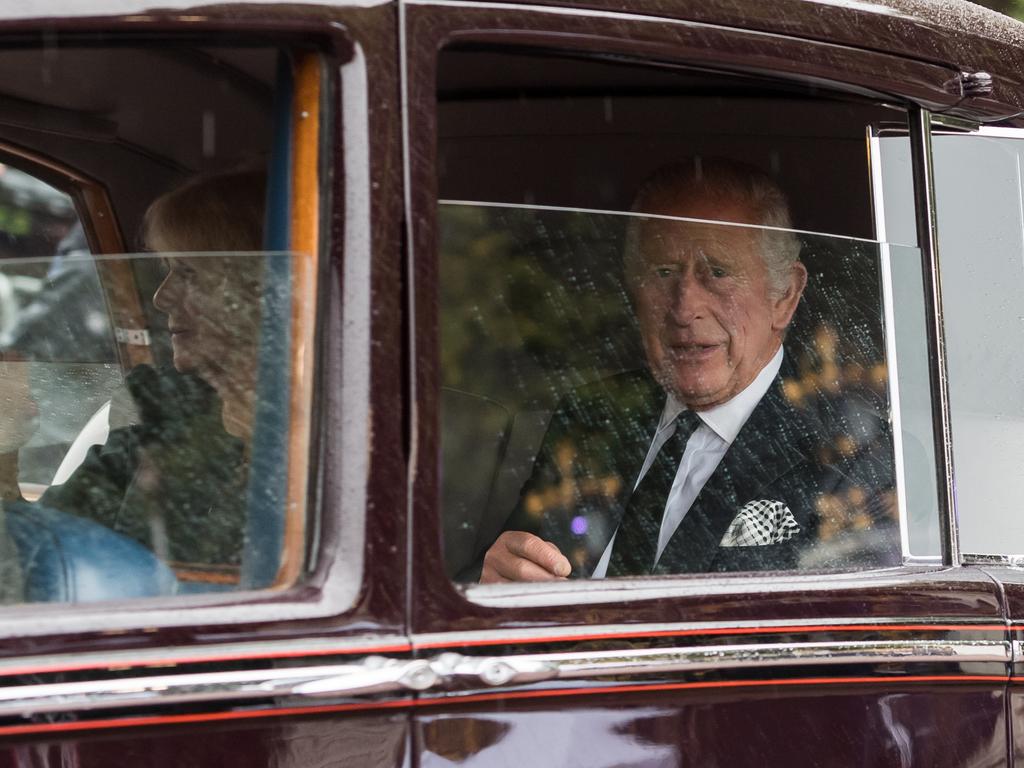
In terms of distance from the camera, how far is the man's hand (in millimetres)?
2070

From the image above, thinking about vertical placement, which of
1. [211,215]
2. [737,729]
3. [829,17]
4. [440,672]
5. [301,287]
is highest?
[829,17]

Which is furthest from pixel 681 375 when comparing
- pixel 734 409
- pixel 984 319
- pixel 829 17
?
pixel 829 17

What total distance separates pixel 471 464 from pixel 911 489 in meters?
0.67

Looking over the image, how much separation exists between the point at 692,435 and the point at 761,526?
0.65 ft

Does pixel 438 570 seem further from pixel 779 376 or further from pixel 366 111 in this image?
pixel 779 376

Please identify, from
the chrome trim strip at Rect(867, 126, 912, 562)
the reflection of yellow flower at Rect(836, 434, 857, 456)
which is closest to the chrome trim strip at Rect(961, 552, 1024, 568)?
the chrome trim strip at Rect(867, 126, 912, 562)

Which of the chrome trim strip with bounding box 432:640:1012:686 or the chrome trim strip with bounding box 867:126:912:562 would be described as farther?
the chrome trim strip with bounding box 867:126:912:562

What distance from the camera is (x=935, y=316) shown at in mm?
1927

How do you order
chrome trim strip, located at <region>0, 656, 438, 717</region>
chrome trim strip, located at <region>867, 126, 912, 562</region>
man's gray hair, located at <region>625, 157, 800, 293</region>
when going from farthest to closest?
1. man's gray hair, located at <region>625, 157, 800, 293</region>
2. chrome trim strip, located at <region>867, 126, 912, 562</region>
3. chrome trim strip, located at <region>0, 656, 438, 717</region>

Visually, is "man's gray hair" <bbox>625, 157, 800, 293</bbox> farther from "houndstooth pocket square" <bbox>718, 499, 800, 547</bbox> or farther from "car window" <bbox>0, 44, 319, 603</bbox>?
"car window" <bbox>0, 44, 319, 603</bbox>

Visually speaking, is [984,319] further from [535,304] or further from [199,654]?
[199,654]

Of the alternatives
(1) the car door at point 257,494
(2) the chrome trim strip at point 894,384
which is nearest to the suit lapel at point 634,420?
(2) the chrome trim strip at point 894,384

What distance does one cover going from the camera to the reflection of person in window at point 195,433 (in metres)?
1.59

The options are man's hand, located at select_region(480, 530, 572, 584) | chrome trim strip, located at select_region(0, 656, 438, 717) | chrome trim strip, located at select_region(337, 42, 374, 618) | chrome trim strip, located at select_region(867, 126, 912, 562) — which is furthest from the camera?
man's hand, located at select_region(480, 530, 572, 584)
